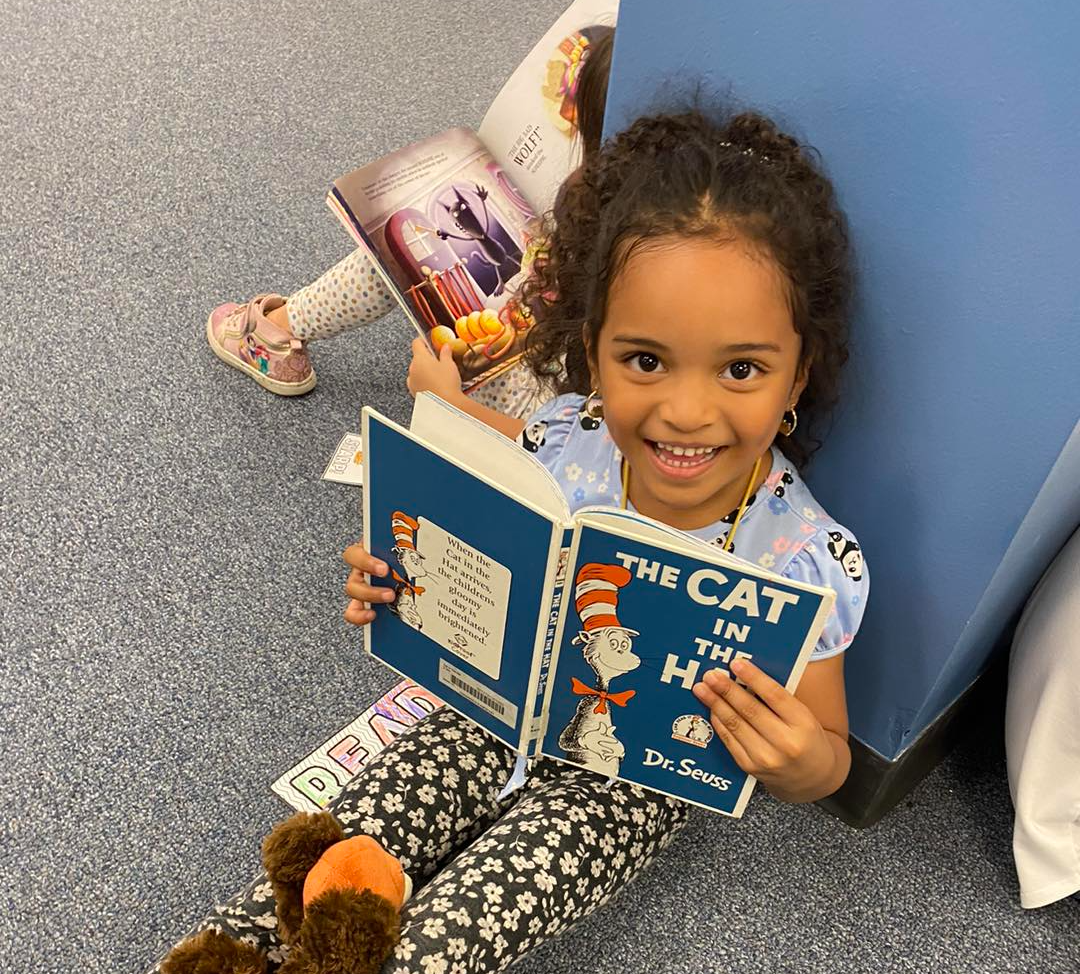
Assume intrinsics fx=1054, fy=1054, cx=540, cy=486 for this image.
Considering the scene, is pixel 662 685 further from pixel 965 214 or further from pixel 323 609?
pixel 323 609

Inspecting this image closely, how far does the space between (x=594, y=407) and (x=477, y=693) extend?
0.26 m

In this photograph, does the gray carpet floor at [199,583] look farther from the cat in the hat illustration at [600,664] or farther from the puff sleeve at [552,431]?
the puff sleeve at [552,431]

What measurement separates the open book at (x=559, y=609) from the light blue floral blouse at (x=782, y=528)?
0.33 ft

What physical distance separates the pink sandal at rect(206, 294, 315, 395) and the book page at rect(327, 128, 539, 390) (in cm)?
25

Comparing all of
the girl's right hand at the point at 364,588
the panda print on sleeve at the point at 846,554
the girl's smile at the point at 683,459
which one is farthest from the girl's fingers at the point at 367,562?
the panda print on sleeve at the point at 846,554

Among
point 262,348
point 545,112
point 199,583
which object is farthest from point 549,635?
point 262,348

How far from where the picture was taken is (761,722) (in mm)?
762

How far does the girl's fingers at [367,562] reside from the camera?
2.82 ft

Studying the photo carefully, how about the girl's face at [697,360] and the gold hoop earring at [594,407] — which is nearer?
the girl's face at [697,360]

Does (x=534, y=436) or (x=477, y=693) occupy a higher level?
(x=534, y=436)

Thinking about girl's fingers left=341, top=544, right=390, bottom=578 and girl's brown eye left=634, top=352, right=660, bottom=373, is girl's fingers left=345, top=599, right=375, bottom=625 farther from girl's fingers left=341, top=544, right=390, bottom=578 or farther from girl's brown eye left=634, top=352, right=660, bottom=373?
girl's brown eye left=634, top=352, right=660, bottom=373

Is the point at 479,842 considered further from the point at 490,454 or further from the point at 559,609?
the point at 490,454

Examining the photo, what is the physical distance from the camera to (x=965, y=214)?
2.24 feet

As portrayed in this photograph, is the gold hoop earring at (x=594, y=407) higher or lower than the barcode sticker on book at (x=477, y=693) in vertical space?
higher
